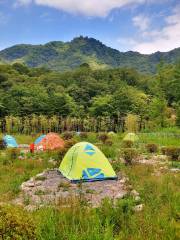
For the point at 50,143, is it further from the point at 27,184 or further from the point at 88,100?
the point at 88,100

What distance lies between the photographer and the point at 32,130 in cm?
4200

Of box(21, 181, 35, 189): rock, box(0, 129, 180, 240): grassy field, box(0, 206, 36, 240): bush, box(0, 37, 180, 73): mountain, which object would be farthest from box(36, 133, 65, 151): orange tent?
box(0, 37, 180, 73): mountain

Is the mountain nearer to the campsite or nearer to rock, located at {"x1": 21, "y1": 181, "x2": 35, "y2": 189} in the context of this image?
the campsite

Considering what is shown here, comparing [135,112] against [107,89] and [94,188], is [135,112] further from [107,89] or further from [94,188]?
[94,188]

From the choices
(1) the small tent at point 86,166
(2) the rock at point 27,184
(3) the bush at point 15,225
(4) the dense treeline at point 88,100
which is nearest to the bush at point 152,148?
(1) the small tent at point 86,166

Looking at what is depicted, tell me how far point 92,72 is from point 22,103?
24.3m

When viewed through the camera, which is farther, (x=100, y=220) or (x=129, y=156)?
(x=129, y=156)

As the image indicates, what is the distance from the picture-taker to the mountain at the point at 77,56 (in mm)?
150000

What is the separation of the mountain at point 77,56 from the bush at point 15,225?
448 ft

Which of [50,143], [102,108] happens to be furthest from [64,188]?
[102,108]

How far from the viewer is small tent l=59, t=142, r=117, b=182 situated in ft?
35.2

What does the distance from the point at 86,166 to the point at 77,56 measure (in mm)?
149594

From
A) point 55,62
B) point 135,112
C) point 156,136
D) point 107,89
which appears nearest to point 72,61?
point 55,62

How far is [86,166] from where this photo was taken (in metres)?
10.9
